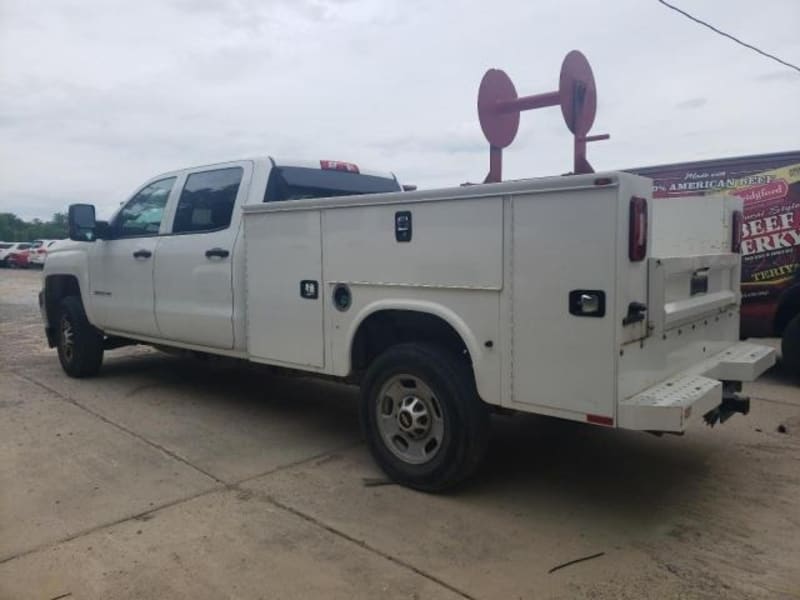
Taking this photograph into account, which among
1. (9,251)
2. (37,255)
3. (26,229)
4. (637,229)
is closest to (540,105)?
(637,229)

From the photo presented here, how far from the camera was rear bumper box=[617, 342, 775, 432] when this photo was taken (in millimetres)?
3143

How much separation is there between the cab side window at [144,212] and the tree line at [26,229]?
2640 inches

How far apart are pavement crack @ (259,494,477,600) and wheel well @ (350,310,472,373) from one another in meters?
0.98

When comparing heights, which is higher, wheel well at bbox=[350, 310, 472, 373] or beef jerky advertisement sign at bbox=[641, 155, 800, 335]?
beef jerky advertisement sign at bbox=[641, 155, 800, 335]

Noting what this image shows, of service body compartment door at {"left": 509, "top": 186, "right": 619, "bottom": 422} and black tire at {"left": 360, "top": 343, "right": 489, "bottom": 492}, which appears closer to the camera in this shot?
service body compartment door at {"left": 509, "top": 186, "right": 619, "bottom": 422}

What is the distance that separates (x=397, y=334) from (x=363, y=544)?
1.41 metres

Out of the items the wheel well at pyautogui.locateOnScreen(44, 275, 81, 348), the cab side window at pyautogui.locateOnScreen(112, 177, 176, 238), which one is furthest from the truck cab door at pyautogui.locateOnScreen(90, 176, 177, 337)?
the wheel well at pyautogui.locateOnScreen(44, 275, 81, 348)

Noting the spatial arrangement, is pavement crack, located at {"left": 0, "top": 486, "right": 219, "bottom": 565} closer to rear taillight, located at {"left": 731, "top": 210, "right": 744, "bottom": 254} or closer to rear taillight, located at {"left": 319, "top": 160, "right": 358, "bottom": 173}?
rear taillight, located at {"left": 319, "top": 160, "right": 358, "bottom": 173}

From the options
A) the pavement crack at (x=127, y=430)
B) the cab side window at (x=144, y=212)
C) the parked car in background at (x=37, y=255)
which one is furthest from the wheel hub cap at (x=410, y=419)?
the parked car in background at (x=37, y=255)

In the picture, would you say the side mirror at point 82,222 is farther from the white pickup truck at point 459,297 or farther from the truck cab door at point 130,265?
the white pickup truck at point 459,297

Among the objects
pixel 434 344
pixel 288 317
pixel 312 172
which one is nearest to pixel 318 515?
pixel 434 344

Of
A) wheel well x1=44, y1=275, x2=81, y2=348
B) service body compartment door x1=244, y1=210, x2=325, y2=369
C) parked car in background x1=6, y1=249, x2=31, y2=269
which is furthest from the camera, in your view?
parked car in background x1=6, y1=249, x2=31, y2=269

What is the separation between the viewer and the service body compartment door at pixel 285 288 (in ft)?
14.9

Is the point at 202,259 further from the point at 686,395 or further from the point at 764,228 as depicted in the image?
the point at 764,228
